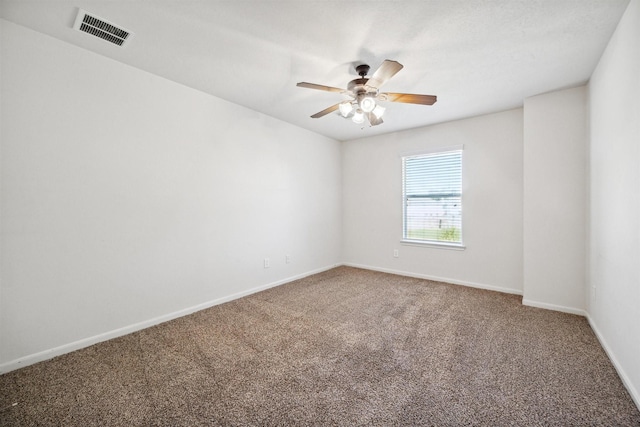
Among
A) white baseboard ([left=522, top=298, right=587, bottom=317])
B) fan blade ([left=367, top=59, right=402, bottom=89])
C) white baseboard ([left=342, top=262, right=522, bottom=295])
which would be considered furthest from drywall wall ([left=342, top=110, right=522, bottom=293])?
fan blade ([left=367, top=59, right=402, bottom=89])

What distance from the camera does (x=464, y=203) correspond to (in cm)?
411

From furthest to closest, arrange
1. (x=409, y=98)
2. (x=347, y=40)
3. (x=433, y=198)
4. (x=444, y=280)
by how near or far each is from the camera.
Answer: (x=433, y=198), (x=444, y=280), (x=409, y=98), (x=347, y=40)

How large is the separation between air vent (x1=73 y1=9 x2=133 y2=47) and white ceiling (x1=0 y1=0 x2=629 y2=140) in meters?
0.05

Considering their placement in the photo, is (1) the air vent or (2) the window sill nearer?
(1) the air vent

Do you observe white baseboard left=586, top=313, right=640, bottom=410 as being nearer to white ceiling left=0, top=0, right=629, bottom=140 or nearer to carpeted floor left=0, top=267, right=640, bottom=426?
carpeted floor left=0, top=267, right=640, bottom=426

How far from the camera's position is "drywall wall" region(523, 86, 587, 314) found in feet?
9.82

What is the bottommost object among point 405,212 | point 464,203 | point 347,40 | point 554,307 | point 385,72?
point 554,307

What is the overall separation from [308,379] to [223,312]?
160 cm

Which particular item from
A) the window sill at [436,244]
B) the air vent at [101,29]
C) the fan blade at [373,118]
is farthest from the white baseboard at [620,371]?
the air vent at [101,29]

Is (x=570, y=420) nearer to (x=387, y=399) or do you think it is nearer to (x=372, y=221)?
(x=387, y=399)

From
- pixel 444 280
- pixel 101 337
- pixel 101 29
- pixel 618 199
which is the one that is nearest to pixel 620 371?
pixel 618 199

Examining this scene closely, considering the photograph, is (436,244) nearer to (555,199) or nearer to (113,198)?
(555,199)

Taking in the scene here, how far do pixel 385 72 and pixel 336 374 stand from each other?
227cm

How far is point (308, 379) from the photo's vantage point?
1.92 m
